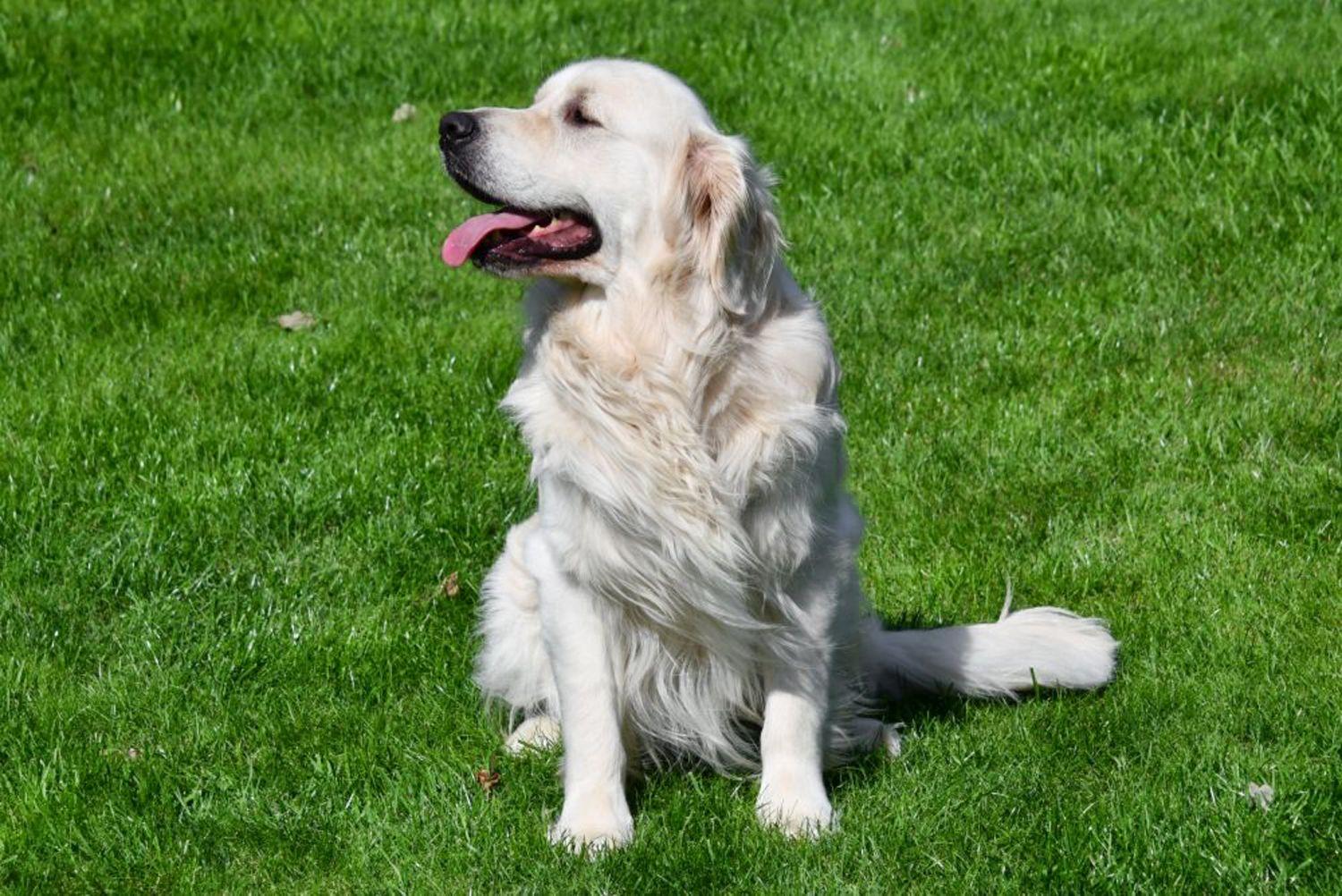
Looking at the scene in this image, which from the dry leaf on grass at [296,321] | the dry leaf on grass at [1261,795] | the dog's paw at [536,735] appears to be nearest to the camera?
the dry leaf on grass at [1261,795]

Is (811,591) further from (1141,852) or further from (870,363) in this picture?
(870,363)

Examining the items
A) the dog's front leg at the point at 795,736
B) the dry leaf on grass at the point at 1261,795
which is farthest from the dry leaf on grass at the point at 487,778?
the dry leaf on grass at the point at 1261,795

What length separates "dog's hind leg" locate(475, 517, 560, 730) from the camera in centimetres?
372

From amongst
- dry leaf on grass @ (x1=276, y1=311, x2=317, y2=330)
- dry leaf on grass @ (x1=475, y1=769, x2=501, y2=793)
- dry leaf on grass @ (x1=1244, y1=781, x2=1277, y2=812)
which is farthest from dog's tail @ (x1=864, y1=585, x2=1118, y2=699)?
dry leaf on grass @ (x1=276, y1=311, x2=317, y2=330)

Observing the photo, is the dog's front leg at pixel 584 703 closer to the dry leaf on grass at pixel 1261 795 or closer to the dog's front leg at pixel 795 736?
the dog's front leg at pixel 795 736

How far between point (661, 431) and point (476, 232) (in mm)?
595

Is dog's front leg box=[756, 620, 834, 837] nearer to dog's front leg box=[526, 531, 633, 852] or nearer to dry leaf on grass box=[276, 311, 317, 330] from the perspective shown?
dog's front leg box=[526, 531, 633, 852]

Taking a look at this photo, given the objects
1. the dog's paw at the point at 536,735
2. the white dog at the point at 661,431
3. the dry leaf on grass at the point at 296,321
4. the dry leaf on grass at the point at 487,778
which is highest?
the white dog at the point at 661,431

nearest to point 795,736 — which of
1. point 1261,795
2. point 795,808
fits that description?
point 795,808

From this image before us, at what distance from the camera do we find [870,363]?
543cm

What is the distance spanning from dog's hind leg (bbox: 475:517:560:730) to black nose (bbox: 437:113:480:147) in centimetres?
85

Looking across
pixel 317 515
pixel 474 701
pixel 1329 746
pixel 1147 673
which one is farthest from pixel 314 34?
pixel 1329 746

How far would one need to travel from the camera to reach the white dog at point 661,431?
327 cm

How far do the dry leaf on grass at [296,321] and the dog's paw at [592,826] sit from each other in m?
2.87
